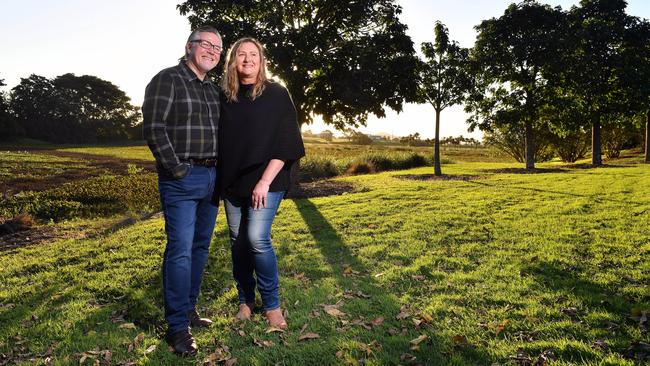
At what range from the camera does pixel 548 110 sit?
1048 inches

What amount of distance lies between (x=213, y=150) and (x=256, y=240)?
960 millimetres

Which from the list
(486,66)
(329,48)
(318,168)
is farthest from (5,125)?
(486,66)

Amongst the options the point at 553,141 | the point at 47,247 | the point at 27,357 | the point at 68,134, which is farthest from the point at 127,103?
the point at 27,357

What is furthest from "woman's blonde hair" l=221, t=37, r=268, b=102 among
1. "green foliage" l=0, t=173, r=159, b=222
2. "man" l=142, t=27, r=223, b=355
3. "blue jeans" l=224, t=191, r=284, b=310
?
"green foliage" l=0, t=173, r=159, b=222

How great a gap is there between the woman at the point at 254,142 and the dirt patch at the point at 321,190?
36.8 feet

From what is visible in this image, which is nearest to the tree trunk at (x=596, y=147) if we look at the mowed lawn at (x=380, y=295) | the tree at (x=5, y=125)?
the mowed lawn at (x=380, y=295)

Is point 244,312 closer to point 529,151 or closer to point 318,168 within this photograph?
point 318,168

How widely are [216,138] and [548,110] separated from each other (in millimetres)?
28135

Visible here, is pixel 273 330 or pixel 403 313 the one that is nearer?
pixel 273 330

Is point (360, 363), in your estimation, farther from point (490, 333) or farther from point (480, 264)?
point (480, 264)

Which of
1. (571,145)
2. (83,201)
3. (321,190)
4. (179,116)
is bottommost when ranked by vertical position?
(83,201)

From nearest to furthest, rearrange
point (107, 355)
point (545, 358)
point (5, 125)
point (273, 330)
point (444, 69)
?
point (545, 358)
point (107, 355)
point (273, 330)
point (444, 69)
point (5, 125)

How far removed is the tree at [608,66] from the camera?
25250 millimetres

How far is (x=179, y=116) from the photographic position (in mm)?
3568
